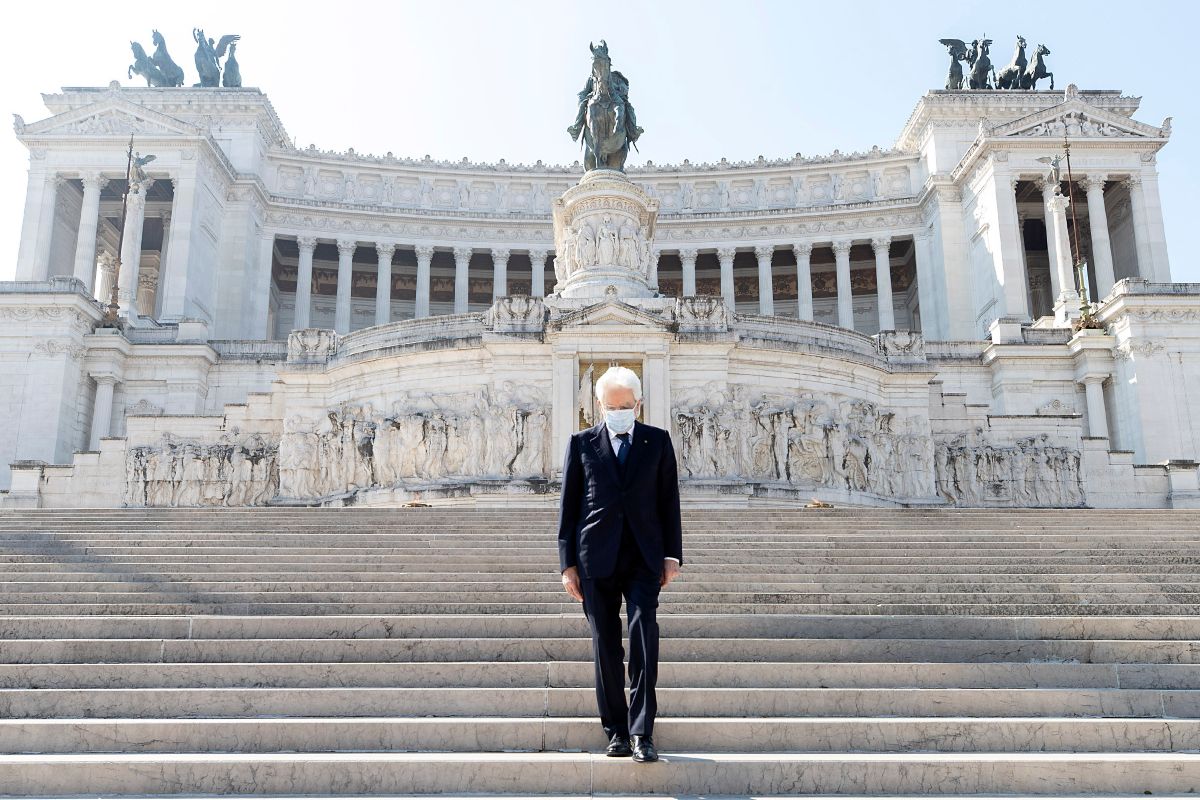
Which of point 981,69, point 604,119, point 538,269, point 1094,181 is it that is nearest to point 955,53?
point 981,69

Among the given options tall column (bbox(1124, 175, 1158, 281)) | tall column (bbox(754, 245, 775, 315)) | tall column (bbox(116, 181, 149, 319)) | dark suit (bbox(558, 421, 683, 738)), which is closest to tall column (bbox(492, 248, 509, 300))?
tall column (bbox(754, 245, 775, 315))

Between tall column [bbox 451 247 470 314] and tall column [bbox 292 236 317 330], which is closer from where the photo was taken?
tall column [bbox 292 236 317 330]

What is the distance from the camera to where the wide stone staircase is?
247 inches

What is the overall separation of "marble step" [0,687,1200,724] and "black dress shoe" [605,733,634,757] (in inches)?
47.8

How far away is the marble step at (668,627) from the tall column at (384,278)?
49.6 m

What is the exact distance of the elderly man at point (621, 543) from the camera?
614 cm

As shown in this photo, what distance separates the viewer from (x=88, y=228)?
49906 mm

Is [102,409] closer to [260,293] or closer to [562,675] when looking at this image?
[260,293]

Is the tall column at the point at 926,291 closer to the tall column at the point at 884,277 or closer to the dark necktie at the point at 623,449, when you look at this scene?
the tall column at the point at 884,277

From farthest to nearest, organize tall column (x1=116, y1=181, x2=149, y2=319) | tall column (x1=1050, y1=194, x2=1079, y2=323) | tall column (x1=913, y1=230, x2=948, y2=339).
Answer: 1. tall column (x1=913, y1=230, x2=948, y2=339)
2. tall column (x1=116, y1=181, x2=149, y2=319)
3. tall column (x1=1050, y1=194, x2=1079, y2=323)

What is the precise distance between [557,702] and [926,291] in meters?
52.7

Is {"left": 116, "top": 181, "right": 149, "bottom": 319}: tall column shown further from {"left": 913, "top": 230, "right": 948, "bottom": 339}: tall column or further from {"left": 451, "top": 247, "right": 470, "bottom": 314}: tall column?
{"left": 913, "top": 230, "right": 948, "bottom": 339}: tall column

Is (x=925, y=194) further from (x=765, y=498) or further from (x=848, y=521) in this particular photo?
(x=848, y=521)

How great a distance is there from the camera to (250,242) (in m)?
55.6
